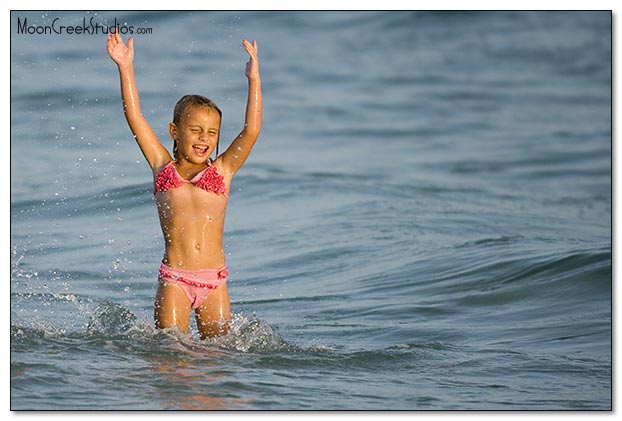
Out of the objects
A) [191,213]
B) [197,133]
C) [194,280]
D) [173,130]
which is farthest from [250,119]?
[194,280]

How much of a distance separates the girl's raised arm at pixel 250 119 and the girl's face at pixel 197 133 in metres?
0.11

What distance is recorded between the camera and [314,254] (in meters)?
8.08

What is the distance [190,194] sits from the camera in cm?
532

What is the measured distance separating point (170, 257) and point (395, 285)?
2.39 m

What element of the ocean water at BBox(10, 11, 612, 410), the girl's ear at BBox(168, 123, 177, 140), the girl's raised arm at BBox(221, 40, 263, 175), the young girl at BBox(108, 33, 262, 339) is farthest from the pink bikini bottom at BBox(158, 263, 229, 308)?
the girl's ear at BBox(168, 123, 177, 140)

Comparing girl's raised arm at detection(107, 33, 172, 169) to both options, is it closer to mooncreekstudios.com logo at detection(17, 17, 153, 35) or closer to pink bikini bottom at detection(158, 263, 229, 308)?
pink bikini bottom at detection(158, 263, 229, 308)

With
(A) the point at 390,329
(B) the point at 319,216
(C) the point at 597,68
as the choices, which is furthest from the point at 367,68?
(A) the point at 390,329

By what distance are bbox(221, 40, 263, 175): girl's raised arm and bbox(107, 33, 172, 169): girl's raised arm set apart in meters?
0.31

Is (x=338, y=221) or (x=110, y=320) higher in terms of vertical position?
(x=338, y=221)

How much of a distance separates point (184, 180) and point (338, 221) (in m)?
A: 3.87

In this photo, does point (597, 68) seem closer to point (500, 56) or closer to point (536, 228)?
point (500, 56)

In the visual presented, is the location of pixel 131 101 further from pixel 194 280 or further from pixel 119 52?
pixel 194 280

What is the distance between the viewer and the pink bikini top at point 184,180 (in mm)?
5309

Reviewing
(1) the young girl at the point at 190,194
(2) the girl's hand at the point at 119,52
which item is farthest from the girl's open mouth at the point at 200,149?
(2) the girl's hand at the point at 119,52
